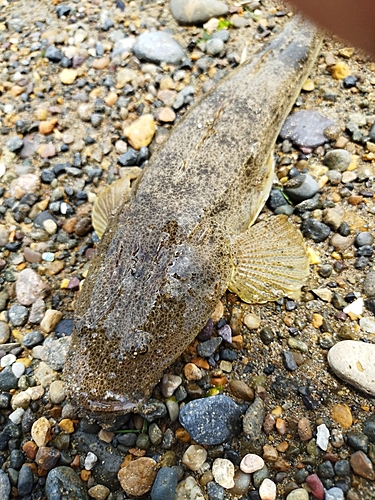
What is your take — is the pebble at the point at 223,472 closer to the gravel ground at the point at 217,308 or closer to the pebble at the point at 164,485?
the gravel ground at the point at 217,308

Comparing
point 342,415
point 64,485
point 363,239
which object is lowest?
point 64,485

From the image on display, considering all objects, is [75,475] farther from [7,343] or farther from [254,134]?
[254,134]

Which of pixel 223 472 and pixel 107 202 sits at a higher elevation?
pixel 107 202

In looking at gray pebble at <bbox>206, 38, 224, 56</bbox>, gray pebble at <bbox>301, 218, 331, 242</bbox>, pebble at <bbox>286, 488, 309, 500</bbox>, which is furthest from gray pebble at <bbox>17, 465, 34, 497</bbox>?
gray pebble at <bbox>206, 38, 224, 56</bbox>

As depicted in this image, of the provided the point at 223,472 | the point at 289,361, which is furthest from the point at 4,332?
the point at 289,361

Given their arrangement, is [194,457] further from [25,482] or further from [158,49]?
[158,49]

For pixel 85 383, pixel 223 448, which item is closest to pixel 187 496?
pixel 223 448
